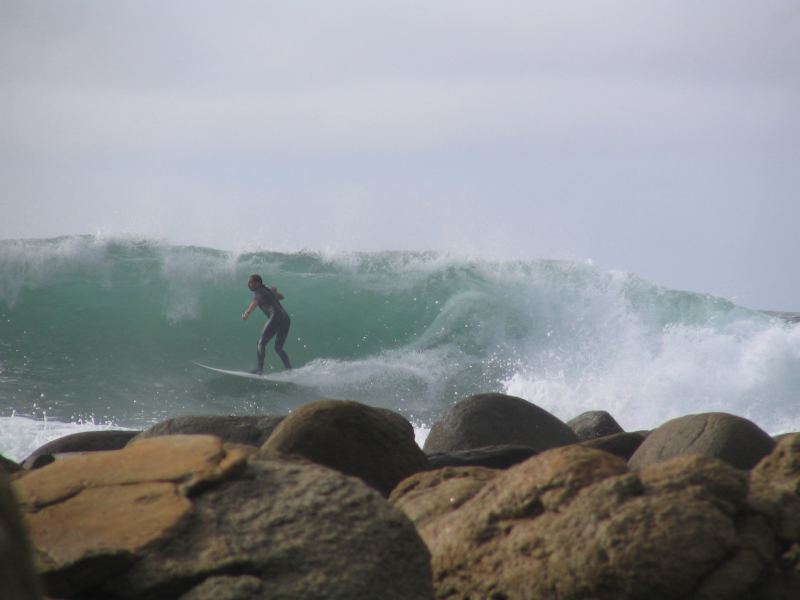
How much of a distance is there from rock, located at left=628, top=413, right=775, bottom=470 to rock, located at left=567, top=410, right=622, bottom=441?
6.34 ft

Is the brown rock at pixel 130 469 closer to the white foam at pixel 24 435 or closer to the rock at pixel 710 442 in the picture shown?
the rock at pixel 710 442

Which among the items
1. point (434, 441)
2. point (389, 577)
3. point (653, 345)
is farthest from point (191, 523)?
point (653, 345)

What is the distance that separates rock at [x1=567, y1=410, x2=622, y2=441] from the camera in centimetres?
832

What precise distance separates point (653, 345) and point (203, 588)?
16119mm

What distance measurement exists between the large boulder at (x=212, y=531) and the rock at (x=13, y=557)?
1.21 meters

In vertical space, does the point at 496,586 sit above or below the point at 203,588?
below

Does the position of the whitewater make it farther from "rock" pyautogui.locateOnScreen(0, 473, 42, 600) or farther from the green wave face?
"rock" pyautogui.locateOnScreen(0, 473, 42, 600)

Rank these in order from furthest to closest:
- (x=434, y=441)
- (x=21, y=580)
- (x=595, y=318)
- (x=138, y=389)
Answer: (x=595, y=318) → (x=138, y=389) → (x=434, y=441) → (x=21, y=580)

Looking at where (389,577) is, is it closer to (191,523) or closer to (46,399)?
A: (191,523)

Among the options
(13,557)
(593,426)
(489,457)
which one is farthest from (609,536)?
(593,426)

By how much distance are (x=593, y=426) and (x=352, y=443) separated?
410 cm

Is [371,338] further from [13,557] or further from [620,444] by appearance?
[13,557]

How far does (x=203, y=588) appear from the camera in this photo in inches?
99.8

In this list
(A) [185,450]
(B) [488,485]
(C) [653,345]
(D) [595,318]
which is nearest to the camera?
(A) [185,450]
